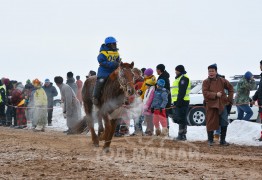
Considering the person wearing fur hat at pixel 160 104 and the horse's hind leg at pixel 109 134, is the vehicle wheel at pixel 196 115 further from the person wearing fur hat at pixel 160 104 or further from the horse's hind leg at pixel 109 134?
the horse's hind leg at pixel 109 134

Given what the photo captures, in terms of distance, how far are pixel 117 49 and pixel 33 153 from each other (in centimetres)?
322

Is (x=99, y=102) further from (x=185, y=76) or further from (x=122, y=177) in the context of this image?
(x=122, y=177)

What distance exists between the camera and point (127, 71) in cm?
1159

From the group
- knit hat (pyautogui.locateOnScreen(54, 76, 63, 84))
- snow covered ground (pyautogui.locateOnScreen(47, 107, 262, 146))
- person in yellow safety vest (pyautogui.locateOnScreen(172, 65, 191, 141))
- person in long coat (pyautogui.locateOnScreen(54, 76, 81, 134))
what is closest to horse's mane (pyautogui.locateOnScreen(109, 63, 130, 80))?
person in yellow safety vest (pyautogui.locateOnScreen(172, 65, 191, 141))

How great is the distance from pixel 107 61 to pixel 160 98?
446cm

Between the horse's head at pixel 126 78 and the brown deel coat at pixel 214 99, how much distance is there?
337 centimetres

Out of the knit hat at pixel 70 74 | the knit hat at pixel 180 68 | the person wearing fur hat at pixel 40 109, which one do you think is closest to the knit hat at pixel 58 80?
the person wearing fur hat at pixel 40 109

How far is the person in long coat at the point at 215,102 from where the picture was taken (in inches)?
560

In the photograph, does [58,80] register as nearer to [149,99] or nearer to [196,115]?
[149,99]

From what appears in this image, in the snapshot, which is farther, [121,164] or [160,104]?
[160,104]

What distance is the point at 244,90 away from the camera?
18.2 m

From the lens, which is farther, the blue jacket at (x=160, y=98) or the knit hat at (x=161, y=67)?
the knit hat at (x=161, y=67)

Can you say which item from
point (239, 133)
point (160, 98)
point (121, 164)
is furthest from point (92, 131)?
point (239, 133)

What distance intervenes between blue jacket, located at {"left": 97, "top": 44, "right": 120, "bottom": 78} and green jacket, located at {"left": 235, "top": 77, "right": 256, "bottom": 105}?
22.5 feet
